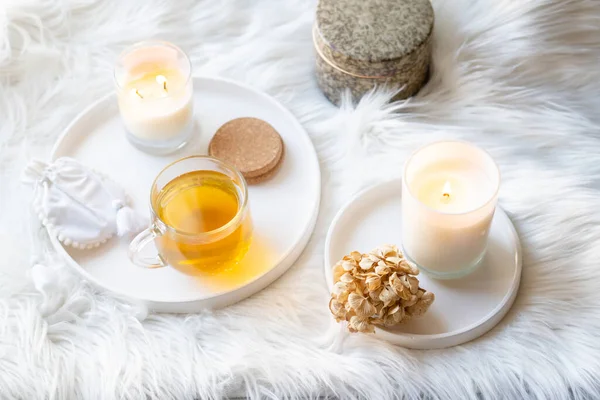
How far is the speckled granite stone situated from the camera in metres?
0.94

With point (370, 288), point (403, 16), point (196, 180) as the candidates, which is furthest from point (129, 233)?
point (403, 16)

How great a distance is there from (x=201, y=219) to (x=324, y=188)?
0.16 meters

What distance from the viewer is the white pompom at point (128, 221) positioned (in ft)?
2.86

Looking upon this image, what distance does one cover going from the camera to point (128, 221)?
34.4 inches

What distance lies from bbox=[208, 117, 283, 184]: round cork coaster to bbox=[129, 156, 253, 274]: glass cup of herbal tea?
0.07 m


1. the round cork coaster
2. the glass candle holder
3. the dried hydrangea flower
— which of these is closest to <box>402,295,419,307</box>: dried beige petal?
the dried hydrangea flower

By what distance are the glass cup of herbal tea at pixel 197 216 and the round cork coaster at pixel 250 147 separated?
0.22 ft

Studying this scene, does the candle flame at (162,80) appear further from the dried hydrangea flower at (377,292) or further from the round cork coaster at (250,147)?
the dried hydrangea flower at (377,292)

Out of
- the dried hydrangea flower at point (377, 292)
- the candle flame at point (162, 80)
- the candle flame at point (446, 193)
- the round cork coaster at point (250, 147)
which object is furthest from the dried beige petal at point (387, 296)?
the candle flame at point (162, 80)

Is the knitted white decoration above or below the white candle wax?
below

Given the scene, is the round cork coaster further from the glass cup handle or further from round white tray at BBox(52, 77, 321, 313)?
the glass cup handle

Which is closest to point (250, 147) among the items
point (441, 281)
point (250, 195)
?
point (250, 195)

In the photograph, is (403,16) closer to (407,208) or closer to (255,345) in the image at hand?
(407,208)

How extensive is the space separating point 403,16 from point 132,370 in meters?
0.51
